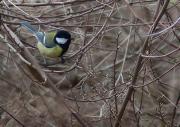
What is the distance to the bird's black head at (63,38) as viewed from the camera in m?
3.95

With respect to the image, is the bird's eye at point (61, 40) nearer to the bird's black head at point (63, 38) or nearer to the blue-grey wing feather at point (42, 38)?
the bird's black head at point (63, 38)

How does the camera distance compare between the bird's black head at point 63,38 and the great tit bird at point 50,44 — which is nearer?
the bird's black head at point 63,38

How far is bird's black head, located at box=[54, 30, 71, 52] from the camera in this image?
395 cm

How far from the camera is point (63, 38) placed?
3.99 metres

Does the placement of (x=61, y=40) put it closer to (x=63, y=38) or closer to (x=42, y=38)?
(x=63, y=38)

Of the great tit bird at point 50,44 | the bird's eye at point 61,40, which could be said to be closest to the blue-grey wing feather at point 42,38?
the great tit bird at point 50,44

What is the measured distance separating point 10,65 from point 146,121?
179cm

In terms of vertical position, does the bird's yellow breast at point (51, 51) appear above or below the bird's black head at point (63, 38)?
below

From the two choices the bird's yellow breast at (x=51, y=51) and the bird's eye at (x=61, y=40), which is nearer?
the bird's eye at (x=61, y=40)

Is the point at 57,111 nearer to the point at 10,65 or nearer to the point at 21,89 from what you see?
the point at 21,89

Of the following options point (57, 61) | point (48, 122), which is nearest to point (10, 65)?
point (48, 122)

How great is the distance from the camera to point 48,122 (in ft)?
17.5

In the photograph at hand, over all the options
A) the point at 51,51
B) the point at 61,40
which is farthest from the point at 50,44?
the point at 61,40

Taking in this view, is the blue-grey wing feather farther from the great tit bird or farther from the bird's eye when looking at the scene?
the bird's eye
